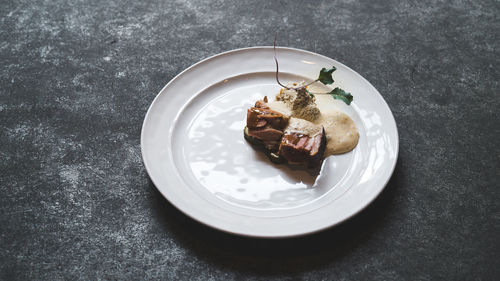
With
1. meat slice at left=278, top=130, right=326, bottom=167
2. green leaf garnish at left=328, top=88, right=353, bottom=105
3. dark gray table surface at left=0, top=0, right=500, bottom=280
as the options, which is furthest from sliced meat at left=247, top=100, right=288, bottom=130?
dark gray table surface at left=0, top=0, right=500, bottom=280

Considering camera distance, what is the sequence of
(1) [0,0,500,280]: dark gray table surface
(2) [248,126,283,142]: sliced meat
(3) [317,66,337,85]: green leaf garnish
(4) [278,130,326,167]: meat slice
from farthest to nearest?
(3) [317,66,337,85]: green leaf garnish < (2) [248,126,283,142]: sliced meat < (4) [278,130,326,167]: meat slice < (1) [0,0,500,280]: dark gray table surface

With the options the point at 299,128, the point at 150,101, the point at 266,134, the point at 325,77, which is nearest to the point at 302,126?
the point at 299,128

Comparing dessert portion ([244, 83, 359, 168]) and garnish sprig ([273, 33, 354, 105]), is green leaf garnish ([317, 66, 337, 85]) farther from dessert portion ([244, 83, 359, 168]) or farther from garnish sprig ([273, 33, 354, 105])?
dessert portion ([244, 83, 359, 168])

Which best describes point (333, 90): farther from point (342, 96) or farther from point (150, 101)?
point (150, 101)

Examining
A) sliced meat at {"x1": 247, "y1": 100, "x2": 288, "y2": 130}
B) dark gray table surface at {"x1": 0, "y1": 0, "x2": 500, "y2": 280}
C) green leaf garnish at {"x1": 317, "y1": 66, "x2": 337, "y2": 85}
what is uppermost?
green leaf garnish at {"x1": 317, "y1": 66, "x2": 337, "y2": 85}

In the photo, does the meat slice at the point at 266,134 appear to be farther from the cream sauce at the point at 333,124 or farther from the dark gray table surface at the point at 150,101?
the dark gray table surface at the point at 150,101

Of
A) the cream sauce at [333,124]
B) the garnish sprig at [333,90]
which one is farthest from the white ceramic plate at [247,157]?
the garnish sprig at [333,90]
